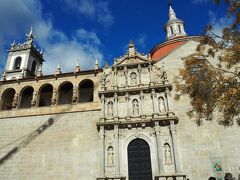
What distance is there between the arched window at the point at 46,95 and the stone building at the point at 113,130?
0.33 ft

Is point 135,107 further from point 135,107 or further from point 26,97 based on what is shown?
point 26,97

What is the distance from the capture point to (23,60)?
35219 mm

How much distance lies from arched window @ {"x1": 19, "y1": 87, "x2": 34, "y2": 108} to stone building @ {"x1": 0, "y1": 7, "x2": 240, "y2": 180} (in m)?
0.12

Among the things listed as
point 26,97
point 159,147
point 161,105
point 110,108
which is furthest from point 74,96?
point 159,147

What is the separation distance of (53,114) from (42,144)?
108 inches

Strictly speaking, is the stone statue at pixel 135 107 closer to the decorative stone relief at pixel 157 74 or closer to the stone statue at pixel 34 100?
the decorative stone relief at pixel 157 74

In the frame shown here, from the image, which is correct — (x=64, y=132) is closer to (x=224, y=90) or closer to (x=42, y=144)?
(x=42, y=144)

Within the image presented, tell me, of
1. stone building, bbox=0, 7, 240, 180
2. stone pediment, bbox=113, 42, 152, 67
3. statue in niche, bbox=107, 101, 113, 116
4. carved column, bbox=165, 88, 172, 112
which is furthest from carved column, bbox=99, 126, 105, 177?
stone pediment, bbox=113, 42, 152, 67

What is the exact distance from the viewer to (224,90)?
37.8ft

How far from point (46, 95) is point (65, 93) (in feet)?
6.94

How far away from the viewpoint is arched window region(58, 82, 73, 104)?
23.6 m

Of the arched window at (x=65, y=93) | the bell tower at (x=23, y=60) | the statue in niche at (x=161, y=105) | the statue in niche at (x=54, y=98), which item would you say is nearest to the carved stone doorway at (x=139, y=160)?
the statue in niche at (x=161, y=105)

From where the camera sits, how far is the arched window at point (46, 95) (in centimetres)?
2422

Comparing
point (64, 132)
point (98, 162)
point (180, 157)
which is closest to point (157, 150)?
point (180, 157)
